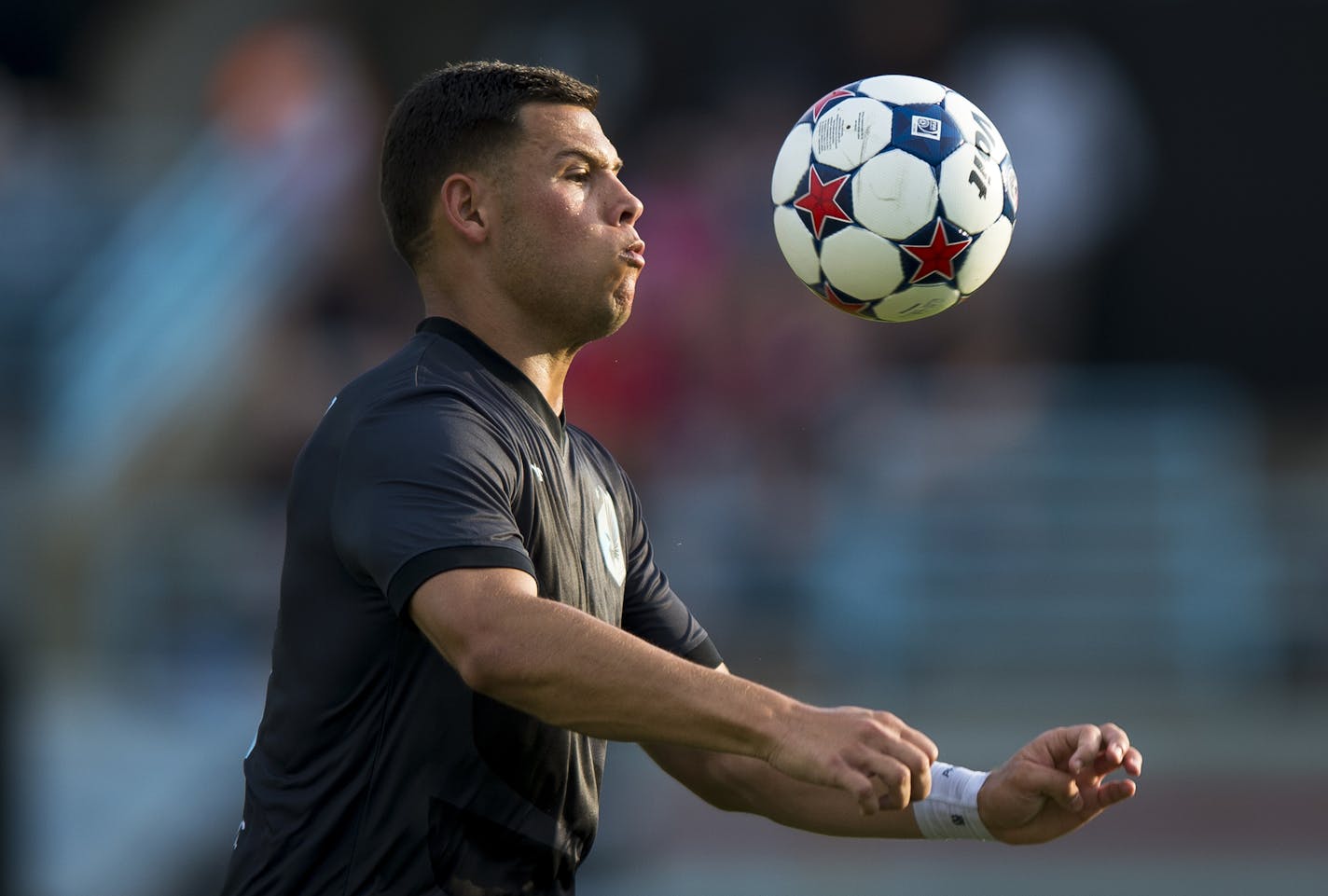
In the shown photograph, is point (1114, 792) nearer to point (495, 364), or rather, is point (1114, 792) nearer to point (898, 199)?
point (898, 199)

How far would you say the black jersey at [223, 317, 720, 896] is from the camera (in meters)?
4.44

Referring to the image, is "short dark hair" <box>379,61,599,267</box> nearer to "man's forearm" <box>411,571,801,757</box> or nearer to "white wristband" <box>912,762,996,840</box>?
"man's forearm" <box>411,571,801,757</box>

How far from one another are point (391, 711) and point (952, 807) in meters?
1.53

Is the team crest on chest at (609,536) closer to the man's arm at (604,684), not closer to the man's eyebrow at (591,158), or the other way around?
the man's eyebrow at (591,158)

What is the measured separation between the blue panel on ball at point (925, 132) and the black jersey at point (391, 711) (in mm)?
1386

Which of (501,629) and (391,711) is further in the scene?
(391,711)

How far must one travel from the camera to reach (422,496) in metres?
4.21

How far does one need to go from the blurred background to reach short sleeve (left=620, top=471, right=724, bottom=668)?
506cm

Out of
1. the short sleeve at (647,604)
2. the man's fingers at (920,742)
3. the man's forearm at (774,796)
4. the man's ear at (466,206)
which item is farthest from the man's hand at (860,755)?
the man's ear at (466,206)

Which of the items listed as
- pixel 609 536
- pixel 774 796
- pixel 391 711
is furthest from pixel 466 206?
pixel 774 796

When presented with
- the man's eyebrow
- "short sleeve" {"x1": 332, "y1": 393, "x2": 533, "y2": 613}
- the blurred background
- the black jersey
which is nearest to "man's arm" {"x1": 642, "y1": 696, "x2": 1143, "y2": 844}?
the black jersey

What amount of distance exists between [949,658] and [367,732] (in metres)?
7.68

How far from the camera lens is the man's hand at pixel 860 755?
3.81 metres

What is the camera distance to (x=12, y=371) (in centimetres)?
1250
